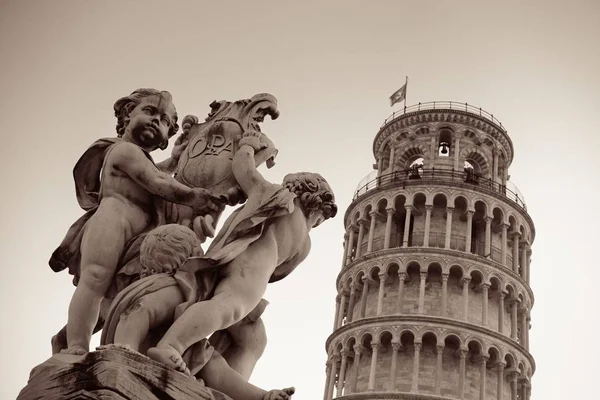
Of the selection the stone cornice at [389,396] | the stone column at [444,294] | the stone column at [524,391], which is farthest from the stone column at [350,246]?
the stone column at [524,391]

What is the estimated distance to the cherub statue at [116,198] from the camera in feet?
12.6

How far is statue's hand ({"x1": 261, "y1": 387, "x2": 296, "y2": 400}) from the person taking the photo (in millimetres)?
3725

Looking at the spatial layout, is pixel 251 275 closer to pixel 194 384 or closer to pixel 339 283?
pixel 194 384

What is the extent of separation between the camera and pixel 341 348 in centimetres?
3841

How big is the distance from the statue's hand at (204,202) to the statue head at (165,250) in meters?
A: 0.33

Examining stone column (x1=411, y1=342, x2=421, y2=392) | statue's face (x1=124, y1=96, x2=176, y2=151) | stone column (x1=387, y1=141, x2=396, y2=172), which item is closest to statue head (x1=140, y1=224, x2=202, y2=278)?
statue's face (x1=124, y1=96, x2=176, y2=151)

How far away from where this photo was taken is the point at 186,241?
3754mm

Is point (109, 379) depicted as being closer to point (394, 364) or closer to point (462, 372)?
point (394, 364)

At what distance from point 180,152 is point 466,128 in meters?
39.2

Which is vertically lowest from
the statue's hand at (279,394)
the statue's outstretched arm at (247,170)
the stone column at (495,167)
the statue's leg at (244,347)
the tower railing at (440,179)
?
the statue's hand at (279,394)

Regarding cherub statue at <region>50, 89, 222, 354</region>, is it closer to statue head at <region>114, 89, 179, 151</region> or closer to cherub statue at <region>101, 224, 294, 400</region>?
statue head at <region>114, 89, 179, 151</region>

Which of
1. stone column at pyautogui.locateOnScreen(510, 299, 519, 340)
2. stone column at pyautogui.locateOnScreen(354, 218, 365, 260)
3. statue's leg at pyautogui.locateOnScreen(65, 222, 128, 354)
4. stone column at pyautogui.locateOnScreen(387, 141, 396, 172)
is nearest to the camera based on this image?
statue's leg at pyautogui.locateOnScreen(65, 222, 128, 354)

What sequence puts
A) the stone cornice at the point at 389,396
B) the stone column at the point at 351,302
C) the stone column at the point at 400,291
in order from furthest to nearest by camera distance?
the stone column at the point at 351,302
the stone column at the point at 400,291
the stone cornice at the point at 389,396

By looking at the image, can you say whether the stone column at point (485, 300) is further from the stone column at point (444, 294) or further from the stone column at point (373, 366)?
the stone column at point (373, 366)
